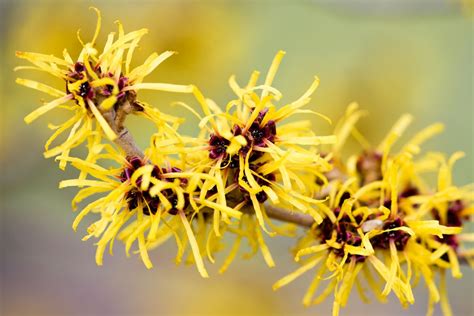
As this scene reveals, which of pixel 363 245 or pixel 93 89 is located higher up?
pixel 93 89

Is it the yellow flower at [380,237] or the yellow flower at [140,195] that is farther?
the yellow flower at [380,237]

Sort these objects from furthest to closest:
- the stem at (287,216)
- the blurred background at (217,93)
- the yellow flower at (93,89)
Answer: the blurred background at (217,93)
the stem at (287,216)
the yellow flower at (93,89)

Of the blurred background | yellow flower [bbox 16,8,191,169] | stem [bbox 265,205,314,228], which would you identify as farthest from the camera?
the blurred background

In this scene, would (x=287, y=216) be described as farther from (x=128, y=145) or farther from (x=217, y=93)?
(x=217, y=93)

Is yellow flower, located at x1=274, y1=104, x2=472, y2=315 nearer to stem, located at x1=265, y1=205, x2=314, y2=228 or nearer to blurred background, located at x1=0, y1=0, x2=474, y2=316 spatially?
stem, located at x1=265, y1=205, x2=314, y2=228

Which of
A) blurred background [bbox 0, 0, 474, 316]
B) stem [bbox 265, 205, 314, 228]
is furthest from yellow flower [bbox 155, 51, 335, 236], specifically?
blurred background [bbox 0, 0, 474, 316]

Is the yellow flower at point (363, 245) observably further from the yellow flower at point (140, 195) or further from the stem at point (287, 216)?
the yellow flower at point (140, 195)

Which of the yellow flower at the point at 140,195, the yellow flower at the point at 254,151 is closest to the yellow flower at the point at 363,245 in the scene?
the yellow flower at the point at 254,151

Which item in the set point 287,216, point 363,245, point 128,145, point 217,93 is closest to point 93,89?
point 128,145

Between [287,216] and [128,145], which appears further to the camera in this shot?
[287,216]
